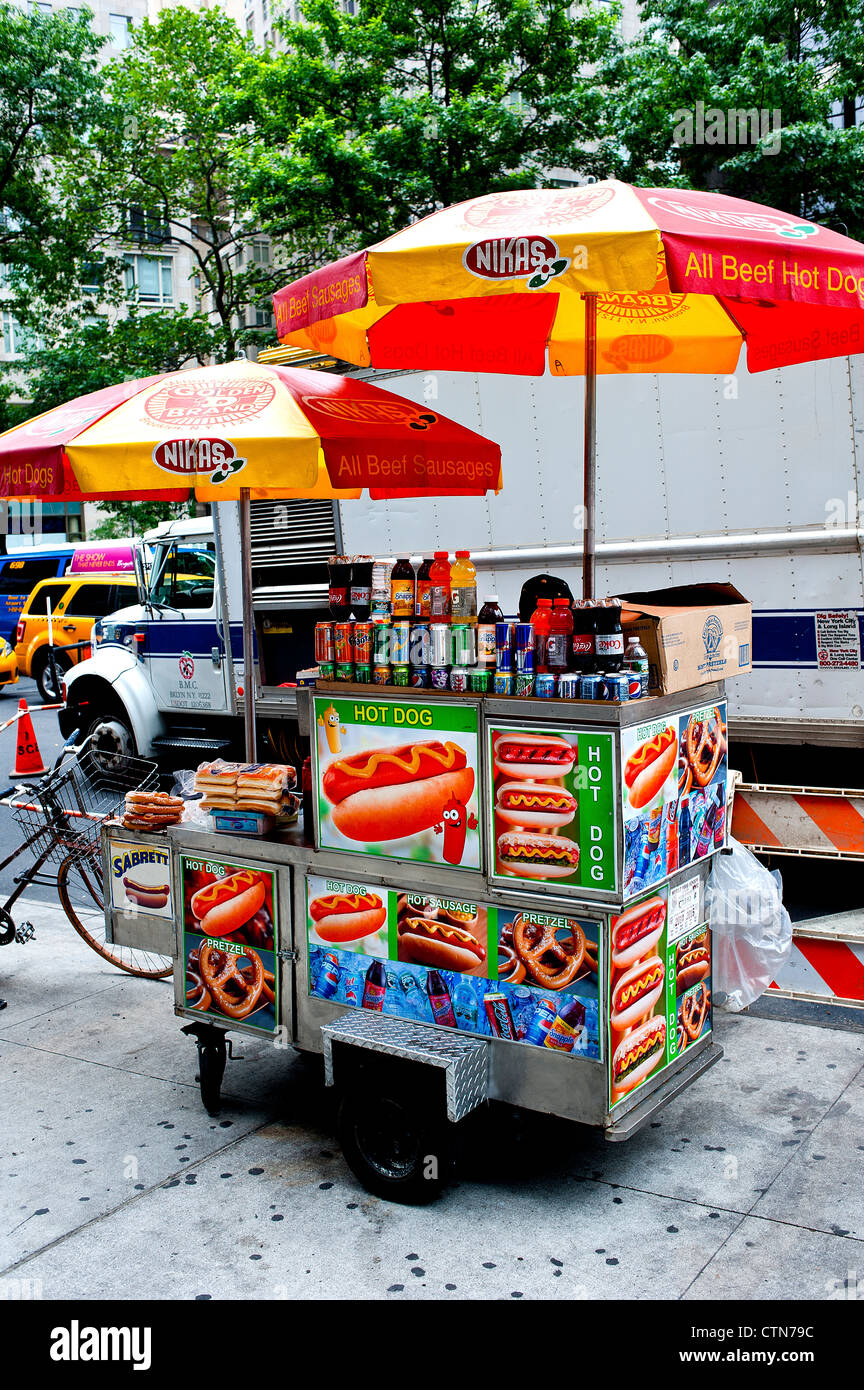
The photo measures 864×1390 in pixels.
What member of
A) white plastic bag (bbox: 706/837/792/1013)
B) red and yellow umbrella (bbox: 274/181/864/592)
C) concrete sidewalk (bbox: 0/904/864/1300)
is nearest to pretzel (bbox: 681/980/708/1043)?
white plastic bag (bbox: 706/837/792/1013)

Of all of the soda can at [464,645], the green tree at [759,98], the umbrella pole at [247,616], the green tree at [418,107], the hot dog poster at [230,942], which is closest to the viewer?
the soda can at [464,645]

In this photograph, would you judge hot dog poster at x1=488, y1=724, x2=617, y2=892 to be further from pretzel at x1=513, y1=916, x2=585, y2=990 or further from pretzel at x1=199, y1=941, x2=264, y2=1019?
pretzel at x1=199, y1=941, x2=264, y2=1019

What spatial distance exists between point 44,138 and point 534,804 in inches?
964

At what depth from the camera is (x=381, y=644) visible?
399 centimetres

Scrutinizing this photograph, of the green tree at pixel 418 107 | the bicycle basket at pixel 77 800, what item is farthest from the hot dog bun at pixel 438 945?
the green tree at pixel 418 107

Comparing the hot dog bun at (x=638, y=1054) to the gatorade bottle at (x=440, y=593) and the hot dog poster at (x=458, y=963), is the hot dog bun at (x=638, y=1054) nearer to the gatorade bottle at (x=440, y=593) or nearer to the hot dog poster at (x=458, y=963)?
the hot dog poster at (x=458, y=963)

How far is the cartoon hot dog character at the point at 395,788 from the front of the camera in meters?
3.86

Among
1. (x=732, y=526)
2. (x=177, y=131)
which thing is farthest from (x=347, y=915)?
(x=177, y=131)

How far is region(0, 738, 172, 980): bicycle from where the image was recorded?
18.9 ft

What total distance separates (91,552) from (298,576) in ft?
61.7

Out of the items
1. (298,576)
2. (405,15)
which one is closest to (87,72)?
(405,15)

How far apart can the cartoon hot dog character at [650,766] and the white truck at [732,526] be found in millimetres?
1446

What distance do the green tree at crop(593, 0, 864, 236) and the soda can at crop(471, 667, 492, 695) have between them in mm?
14058
